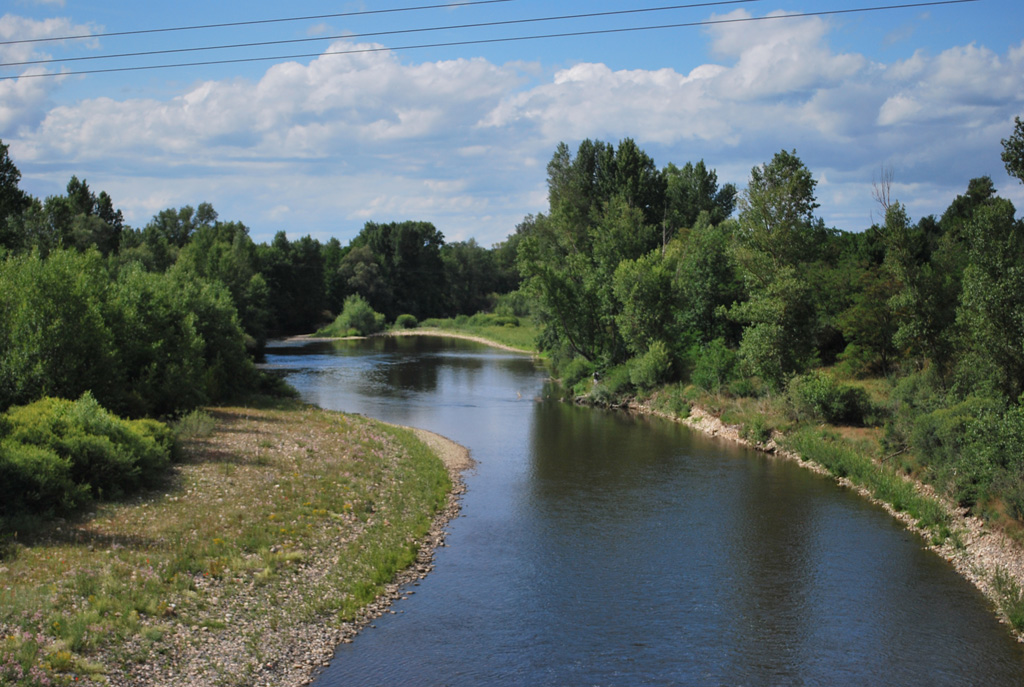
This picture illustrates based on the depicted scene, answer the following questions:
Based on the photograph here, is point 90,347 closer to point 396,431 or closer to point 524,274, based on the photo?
point 396,431

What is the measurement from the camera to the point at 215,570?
1672 cm

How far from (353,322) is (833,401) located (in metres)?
87.8

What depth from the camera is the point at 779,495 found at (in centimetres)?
2711

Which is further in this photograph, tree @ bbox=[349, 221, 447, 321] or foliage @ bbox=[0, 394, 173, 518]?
tree @ bbox=[349, 221, 447, 321]

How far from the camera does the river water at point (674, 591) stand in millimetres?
14758

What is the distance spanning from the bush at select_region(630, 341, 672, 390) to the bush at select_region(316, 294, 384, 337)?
231ft

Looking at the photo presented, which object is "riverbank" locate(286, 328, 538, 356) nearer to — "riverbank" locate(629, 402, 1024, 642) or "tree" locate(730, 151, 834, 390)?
"tree" locate(730, 151, 834, 390)

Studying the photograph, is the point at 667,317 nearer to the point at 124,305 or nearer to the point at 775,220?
the point at 775,220

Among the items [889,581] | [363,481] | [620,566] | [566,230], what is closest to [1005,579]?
[889,581]

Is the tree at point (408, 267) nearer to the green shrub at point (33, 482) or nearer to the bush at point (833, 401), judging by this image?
the bush at point (833, 401)

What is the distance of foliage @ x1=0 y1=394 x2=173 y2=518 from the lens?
58.1ft

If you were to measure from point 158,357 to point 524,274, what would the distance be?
27.8 metres

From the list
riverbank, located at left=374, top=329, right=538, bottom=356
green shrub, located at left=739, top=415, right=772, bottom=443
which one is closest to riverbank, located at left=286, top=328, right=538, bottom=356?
riverbank, located at left=374, top=329, right=538, bottom=356

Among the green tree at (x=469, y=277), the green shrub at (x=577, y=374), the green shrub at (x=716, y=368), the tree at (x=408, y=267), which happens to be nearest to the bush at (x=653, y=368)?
the green shrub at (x=716, y=368)
